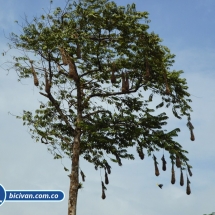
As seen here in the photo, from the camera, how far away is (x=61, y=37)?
2194cm

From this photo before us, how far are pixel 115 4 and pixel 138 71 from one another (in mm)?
3903

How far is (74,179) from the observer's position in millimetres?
21703

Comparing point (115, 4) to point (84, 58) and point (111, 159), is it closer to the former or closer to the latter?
point (84, 58)

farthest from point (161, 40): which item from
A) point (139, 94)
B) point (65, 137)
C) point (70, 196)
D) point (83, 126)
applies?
point (70, 196)

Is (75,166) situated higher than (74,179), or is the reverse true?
(75,166)

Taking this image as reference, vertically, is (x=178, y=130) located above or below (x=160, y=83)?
below

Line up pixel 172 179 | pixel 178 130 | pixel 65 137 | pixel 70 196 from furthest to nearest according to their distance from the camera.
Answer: pixel 65 137, pixel 178 130, pixel 70 196, pixel 172 179

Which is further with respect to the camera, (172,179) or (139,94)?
(139,94)

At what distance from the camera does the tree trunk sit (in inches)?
829

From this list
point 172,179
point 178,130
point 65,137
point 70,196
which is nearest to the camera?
point 172,179

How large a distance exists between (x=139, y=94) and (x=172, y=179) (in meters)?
6.99

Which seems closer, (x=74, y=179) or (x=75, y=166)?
(x=74, y=179)

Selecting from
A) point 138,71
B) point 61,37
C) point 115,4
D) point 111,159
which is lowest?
point 111,159

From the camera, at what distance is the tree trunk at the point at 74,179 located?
2105cm
